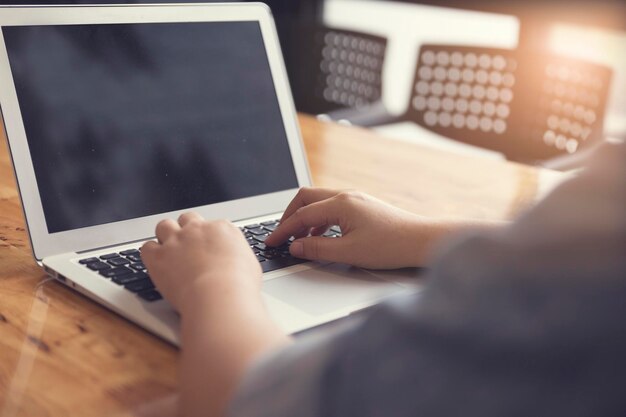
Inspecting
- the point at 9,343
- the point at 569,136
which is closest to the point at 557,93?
the point at 569,136

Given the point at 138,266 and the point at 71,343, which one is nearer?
the point at 71,343

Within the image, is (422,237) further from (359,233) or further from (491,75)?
(491,75)

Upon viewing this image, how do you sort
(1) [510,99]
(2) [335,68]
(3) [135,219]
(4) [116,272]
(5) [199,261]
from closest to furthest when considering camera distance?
(5) [199,261], (4) [116,272], (3) [135,219], (1) [510,99], (2) [335,68]

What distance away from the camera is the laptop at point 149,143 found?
30.9 inches

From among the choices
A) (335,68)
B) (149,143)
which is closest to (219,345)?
(149,143)

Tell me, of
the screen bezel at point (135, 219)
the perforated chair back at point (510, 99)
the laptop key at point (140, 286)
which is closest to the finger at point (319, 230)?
the screen bezel at point (135, 219)

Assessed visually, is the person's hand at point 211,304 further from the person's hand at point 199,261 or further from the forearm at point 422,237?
the forearm at point 422,237

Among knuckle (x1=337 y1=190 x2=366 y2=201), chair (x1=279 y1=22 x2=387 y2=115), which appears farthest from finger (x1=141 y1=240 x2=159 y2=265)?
chair (x1=279 y1=22 x2=387 y2=115)

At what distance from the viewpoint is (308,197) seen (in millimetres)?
915

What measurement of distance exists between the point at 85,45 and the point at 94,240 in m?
0.22

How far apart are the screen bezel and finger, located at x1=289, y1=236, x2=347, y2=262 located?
16 centimetres

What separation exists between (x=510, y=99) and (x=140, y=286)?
1462 mm

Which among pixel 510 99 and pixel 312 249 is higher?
pixel 312 249

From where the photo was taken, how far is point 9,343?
0.67 meters
